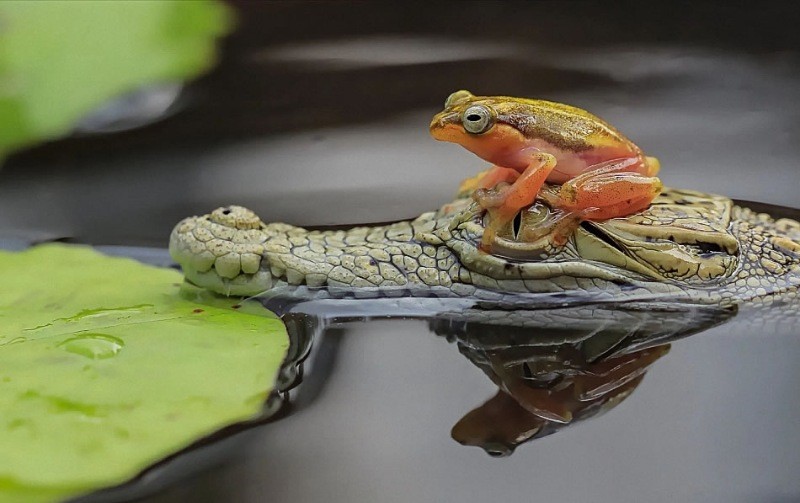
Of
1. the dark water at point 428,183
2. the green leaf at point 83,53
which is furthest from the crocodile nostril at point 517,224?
the green leaf at point 83,53

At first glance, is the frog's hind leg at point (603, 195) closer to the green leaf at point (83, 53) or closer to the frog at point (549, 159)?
the frog at point (549, 159)

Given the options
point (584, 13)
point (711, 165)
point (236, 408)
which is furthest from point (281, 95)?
point (236, 408)

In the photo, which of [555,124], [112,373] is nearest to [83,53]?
[112,373]

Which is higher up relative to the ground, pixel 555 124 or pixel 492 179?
pixel 555 124

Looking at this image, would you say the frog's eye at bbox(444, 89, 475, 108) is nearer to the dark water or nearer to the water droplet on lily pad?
the dark water

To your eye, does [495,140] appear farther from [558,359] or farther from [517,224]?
[558,359]

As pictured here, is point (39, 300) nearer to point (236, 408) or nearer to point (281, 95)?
point (236, 408)

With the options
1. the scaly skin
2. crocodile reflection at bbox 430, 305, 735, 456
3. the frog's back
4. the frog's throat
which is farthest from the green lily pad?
the frog's back

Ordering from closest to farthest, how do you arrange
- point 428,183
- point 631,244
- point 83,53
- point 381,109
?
point 631,244 → point 428,183 → point 83,53 → point 381,109
